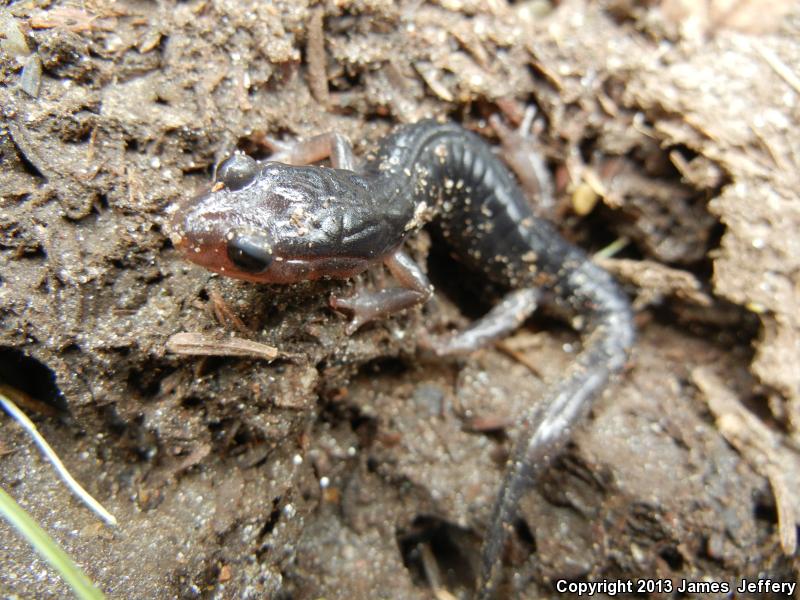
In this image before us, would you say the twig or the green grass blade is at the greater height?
the green grass blade

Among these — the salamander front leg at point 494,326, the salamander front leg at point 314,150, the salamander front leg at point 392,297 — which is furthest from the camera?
the salamander front leg at point 494,326

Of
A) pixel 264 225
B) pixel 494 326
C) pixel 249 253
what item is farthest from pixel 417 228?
pixel 249 253

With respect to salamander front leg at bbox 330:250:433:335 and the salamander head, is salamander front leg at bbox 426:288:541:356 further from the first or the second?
the salamander head

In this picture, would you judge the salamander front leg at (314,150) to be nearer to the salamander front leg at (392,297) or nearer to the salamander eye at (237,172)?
the salamander eye at (237,172)

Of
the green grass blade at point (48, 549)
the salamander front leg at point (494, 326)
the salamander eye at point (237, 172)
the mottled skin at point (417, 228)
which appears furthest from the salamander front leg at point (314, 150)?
the green grass blade at point (48, 549)

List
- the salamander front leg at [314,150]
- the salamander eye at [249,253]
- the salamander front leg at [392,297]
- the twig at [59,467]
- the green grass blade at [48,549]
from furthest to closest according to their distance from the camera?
the salamander front leg at [314,150]
the salamander front leg at [392,297]
the twig at [59,467]
the salamander eye at [249,253]
the green grass blade at [48,549]

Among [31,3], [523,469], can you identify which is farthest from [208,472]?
[31,3]

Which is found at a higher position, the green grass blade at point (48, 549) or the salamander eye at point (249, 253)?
the salamander eye at point (249, 253)

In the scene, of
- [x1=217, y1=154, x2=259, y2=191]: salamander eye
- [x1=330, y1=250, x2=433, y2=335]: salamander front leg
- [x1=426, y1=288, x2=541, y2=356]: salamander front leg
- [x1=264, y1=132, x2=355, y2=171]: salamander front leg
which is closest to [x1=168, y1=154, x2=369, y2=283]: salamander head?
[x1=217, y1=154, x2=259, y2=191]: salamander eye
